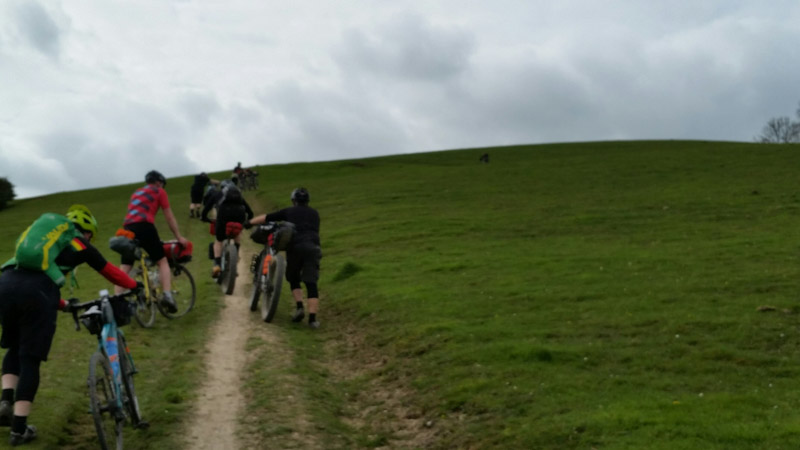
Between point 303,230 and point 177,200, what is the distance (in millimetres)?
37823

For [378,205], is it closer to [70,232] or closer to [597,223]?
[597,223]

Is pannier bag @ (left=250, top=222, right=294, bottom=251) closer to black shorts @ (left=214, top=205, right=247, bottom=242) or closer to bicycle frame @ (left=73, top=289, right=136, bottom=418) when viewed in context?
black shorts @ (left=214, top=205, right=247, bottom=242)

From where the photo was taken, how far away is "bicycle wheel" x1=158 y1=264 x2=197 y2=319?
614 inches

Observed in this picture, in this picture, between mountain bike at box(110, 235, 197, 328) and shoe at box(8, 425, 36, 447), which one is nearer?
shoe at box(8, 425, 36, 447)

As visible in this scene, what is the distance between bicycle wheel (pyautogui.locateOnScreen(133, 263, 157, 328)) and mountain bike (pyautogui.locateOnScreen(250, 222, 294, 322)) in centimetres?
209

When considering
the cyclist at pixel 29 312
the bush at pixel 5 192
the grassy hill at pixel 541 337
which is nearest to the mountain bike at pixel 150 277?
the grassy hill at pixel 541 337

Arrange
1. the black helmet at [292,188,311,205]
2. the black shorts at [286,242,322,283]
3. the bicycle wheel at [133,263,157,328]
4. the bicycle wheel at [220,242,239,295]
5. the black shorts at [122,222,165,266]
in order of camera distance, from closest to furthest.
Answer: the black shorts at [122,222,165,266] → the bicycle wheel at [133,263,157,328] → the black shorts at [286,242,322,283] → the black helmet at [292,188,311,205] → the bicycle wheel at [220,242,239,295]

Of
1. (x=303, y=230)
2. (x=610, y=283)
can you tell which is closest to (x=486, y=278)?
(x=610, y=283)

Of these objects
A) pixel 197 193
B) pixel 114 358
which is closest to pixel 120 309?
pixel 114 358

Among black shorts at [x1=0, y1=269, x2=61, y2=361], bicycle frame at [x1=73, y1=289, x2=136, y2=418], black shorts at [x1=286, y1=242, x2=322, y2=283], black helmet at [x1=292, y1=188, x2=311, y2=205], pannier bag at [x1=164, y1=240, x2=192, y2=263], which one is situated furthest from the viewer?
black helmet at [x1=292, y1=188, x2=311, y2=205]

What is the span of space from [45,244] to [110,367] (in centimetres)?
142

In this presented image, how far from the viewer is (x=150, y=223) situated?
14258mm

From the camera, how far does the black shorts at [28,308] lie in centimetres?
787

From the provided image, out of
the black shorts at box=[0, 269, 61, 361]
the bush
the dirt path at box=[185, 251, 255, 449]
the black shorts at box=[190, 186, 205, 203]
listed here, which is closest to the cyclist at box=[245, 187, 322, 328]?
the dirt path at box=[185, 251, 255, 449]
